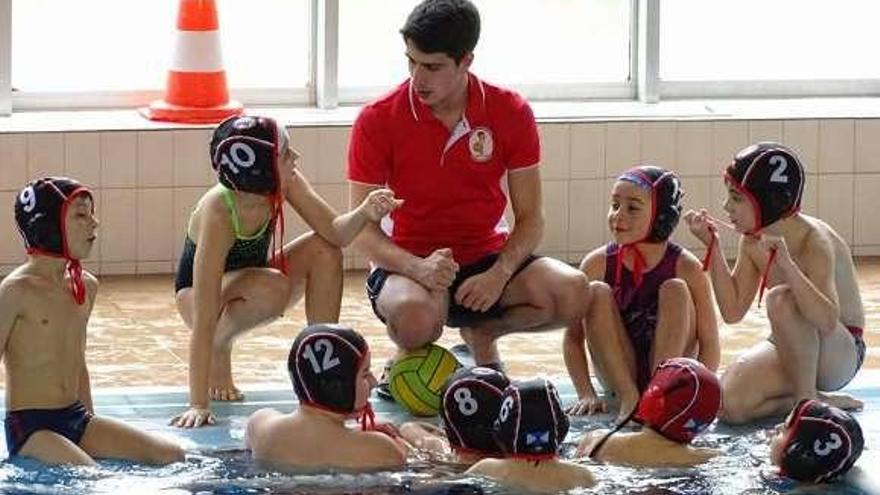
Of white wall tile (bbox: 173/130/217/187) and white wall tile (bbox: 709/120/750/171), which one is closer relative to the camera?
white wall tile (bbox: 173/130/217/187)

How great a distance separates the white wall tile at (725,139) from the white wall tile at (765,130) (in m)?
0.03

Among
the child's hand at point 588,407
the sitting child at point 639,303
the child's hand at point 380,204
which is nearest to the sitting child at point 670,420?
the sitting child at point 639,303

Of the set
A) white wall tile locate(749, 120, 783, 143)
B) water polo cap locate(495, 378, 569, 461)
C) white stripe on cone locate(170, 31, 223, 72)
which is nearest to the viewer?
water polo cap locate(495, 378, 569, 461)

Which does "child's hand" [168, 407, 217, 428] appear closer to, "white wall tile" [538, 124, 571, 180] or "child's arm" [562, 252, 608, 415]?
"child's arm" [562, 252, 608, 415]

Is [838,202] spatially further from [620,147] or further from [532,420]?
[532,420]

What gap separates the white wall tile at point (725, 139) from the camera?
11719 millimetres

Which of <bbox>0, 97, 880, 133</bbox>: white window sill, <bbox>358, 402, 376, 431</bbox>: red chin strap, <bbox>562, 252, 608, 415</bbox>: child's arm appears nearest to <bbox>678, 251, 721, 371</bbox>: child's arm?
<bbox>562, 252, 608, 415</bbox>: child's arm

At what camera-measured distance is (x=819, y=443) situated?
722cm

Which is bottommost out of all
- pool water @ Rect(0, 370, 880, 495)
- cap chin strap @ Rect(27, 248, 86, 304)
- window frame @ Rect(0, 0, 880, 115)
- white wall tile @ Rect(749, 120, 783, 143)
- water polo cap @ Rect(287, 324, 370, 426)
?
pool water @ Rect(0, 370, 880, 495)

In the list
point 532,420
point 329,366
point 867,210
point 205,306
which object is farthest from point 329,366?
point 867,210

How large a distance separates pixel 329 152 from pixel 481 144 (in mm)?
2815

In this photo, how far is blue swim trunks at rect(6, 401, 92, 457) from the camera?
24.1 ft

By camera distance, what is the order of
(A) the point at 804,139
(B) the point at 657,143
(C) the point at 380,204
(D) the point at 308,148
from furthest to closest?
(A) the point at 804,139 < (B) the point at 657,143 < (D) the point at 308,148 < (C) the point at 380,204

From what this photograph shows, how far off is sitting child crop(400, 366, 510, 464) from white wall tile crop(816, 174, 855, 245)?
15.8ft
